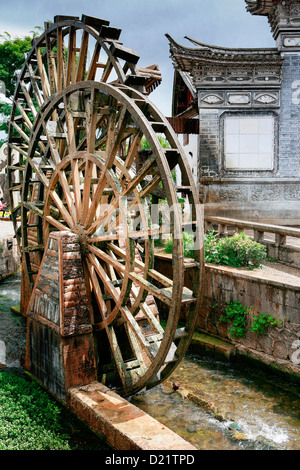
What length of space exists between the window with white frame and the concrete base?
794cm

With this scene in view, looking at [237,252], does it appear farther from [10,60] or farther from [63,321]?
[10,60]

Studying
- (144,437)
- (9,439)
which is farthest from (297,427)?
(9,439)

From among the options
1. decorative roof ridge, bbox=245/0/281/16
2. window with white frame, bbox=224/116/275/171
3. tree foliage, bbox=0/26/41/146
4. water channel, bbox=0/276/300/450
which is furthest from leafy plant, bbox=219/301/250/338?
tree foliage, bbox=0/26/41/146

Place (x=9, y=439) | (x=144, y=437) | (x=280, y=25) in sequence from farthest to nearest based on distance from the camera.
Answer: (x=280, y=25) → (x=9, y=439) → (x=144, y=437)

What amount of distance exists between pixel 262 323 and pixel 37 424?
12.2 ft

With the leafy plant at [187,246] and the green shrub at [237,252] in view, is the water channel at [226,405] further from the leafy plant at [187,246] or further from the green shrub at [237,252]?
the leafy plant at [187,246]

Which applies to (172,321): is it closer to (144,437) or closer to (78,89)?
(144,437)

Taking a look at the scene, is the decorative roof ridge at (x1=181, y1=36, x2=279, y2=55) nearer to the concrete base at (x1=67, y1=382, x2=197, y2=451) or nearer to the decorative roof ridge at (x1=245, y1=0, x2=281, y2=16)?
the decorative roof ridge at (x1=245, y1=0, x2=281, y2=16)

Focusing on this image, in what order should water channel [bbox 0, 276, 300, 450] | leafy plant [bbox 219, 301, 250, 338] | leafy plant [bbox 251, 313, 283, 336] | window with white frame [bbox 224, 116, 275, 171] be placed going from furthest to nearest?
window with white frame [bbox 224, 116, 275, 171], leafy plant [bbox 219, 301, 250, 338], leafy plant [bbox 251, 313, 283, 336], water channel [bbox 0, 276, 300, 450]

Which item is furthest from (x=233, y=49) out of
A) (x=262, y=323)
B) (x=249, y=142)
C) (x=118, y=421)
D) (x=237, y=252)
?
(x=118, y=421)

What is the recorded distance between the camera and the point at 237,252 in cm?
775

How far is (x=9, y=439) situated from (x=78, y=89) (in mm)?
4209

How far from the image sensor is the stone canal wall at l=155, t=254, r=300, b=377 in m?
6.31

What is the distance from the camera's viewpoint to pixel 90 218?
→ 536cm
